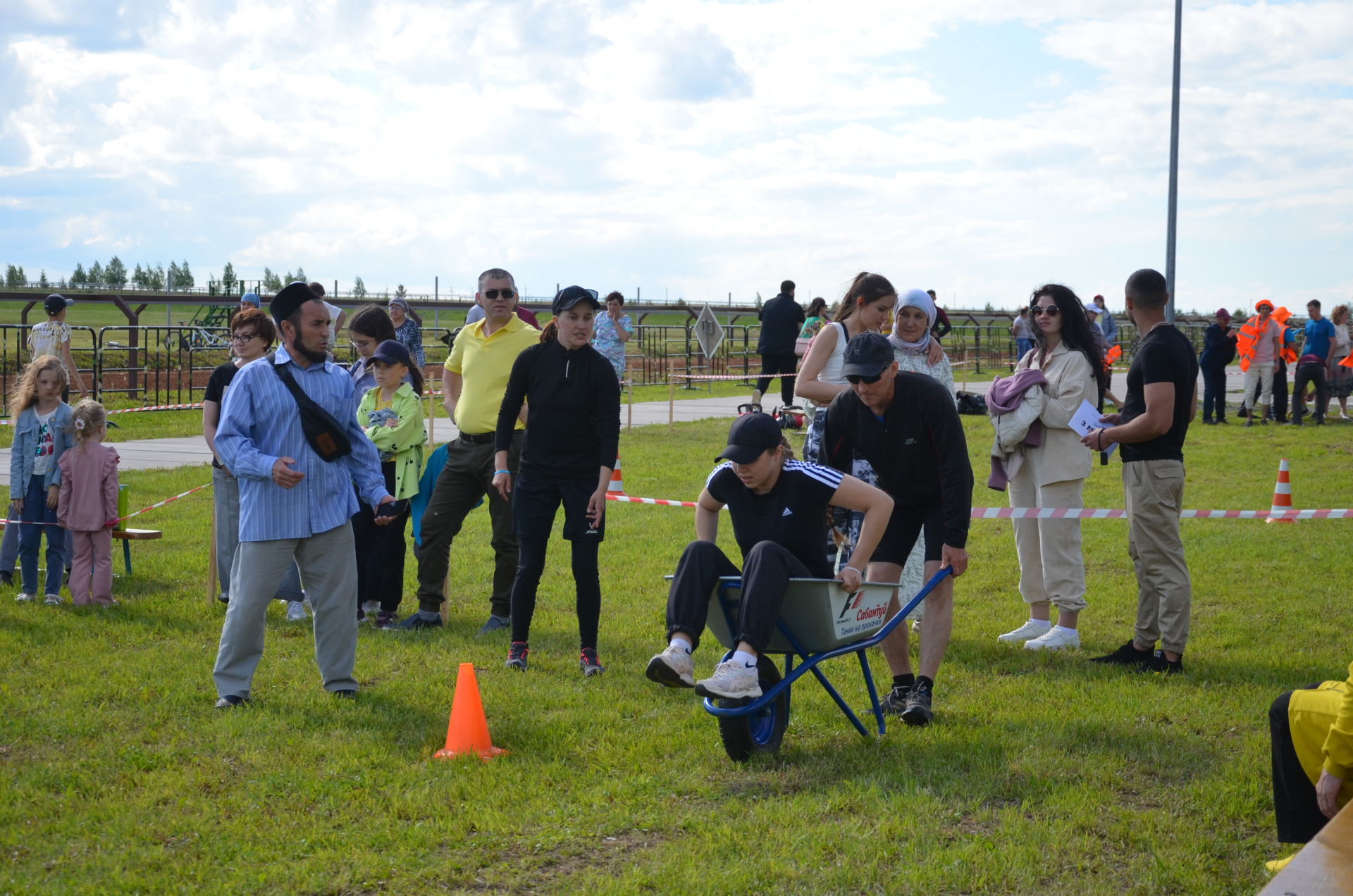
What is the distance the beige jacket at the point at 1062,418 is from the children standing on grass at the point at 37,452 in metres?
6.27

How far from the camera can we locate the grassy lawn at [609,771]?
4047 mm

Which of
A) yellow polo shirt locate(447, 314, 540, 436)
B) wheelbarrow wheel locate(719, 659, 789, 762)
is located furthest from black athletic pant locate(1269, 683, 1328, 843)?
yellow polo shirt locate(447, 314, 540, 436)

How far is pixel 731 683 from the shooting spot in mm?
4652

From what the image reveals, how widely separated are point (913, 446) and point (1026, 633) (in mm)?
2324

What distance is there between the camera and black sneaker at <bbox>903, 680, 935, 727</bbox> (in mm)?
5555

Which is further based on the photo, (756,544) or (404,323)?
(404,323)

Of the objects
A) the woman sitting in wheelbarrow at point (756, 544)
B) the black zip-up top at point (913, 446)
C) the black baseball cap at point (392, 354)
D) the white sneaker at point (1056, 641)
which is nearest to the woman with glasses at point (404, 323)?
the black baseball cap at point (392, 354)

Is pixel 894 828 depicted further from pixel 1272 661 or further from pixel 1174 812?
pixel 1272 661

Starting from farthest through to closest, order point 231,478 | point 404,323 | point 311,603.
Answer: point 404,323 < point 231,478 < point 311,603

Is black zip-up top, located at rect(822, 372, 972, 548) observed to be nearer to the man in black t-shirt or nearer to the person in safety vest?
the man in black t-shirt

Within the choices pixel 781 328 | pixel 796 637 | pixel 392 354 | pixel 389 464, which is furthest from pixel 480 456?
pixel 781 328

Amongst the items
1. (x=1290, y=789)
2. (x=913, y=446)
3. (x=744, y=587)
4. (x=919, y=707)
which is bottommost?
(x=919, y=707)

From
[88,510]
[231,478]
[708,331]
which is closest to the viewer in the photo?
[231,478]

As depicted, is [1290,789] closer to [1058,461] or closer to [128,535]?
[1058,461]
